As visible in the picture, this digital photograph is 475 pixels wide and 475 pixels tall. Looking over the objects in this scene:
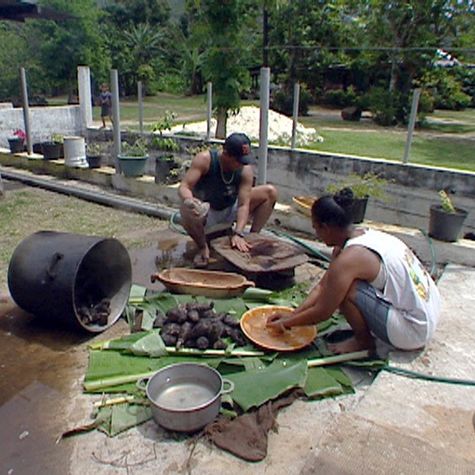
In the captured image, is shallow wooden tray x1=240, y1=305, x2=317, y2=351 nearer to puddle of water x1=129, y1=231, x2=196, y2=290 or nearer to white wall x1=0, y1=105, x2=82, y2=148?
puddle of water x1=129, y1=231, x2=196, y2=290

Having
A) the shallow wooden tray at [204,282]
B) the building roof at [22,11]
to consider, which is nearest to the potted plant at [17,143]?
the building roof at [22,11]

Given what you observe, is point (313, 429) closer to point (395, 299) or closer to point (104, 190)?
point (395, 299)

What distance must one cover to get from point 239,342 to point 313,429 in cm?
83

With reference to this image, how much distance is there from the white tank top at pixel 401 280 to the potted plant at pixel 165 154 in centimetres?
442

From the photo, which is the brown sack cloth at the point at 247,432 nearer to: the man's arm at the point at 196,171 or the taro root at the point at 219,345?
the taro root at the point at 219,345

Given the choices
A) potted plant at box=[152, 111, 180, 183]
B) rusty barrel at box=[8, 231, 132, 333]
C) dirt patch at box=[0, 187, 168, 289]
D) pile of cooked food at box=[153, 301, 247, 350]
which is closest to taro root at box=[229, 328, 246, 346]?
pile of cooked food at box=[153, 301, 247, 350]

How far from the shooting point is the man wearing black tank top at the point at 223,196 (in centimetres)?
435

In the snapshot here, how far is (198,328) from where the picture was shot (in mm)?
3113

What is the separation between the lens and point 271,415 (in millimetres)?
2484

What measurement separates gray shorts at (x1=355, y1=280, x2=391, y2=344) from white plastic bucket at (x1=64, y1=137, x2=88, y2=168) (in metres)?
6.38

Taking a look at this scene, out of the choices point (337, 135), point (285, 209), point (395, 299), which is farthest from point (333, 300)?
point (337, 135)

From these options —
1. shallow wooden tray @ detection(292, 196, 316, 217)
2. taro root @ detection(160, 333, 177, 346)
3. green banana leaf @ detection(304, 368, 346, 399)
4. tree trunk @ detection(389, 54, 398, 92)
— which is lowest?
green banana leaf @ detection(304, 368, 346, 399)

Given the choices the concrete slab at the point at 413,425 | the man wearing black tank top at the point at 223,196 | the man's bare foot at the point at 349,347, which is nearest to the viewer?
the concrete slab at the point at 413,425

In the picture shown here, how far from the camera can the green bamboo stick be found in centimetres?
290
